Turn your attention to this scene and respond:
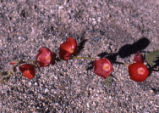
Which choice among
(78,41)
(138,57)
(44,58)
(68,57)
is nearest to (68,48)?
(68,57)

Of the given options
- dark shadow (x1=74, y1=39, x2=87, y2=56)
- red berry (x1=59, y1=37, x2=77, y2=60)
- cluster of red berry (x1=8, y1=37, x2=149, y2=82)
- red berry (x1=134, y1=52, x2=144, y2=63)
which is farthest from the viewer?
dark shadow (x1=74, y1=39, x2=87, y2=56)

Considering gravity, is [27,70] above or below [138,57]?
below

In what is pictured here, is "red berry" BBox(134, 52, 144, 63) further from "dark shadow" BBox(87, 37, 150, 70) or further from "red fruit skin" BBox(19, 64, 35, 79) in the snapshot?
"red fruit skin" BBox(19, 64, 35, 79)

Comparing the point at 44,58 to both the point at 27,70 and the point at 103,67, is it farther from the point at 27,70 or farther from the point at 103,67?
the point at 103,67

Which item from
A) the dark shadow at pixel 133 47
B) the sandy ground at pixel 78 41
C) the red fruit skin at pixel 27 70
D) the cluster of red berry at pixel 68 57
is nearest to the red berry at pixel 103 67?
the cluster of red berry at pixel 68 57

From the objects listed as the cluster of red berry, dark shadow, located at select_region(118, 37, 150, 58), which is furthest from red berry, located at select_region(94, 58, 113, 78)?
dark shadow, located at select_region(118, 37, 150, 58)

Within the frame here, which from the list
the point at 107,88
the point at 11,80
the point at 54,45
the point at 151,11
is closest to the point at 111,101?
the point at 107,88

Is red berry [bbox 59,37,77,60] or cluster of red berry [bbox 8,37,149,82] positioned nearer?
cluster of red berry [bbox 8,37,149,82]
